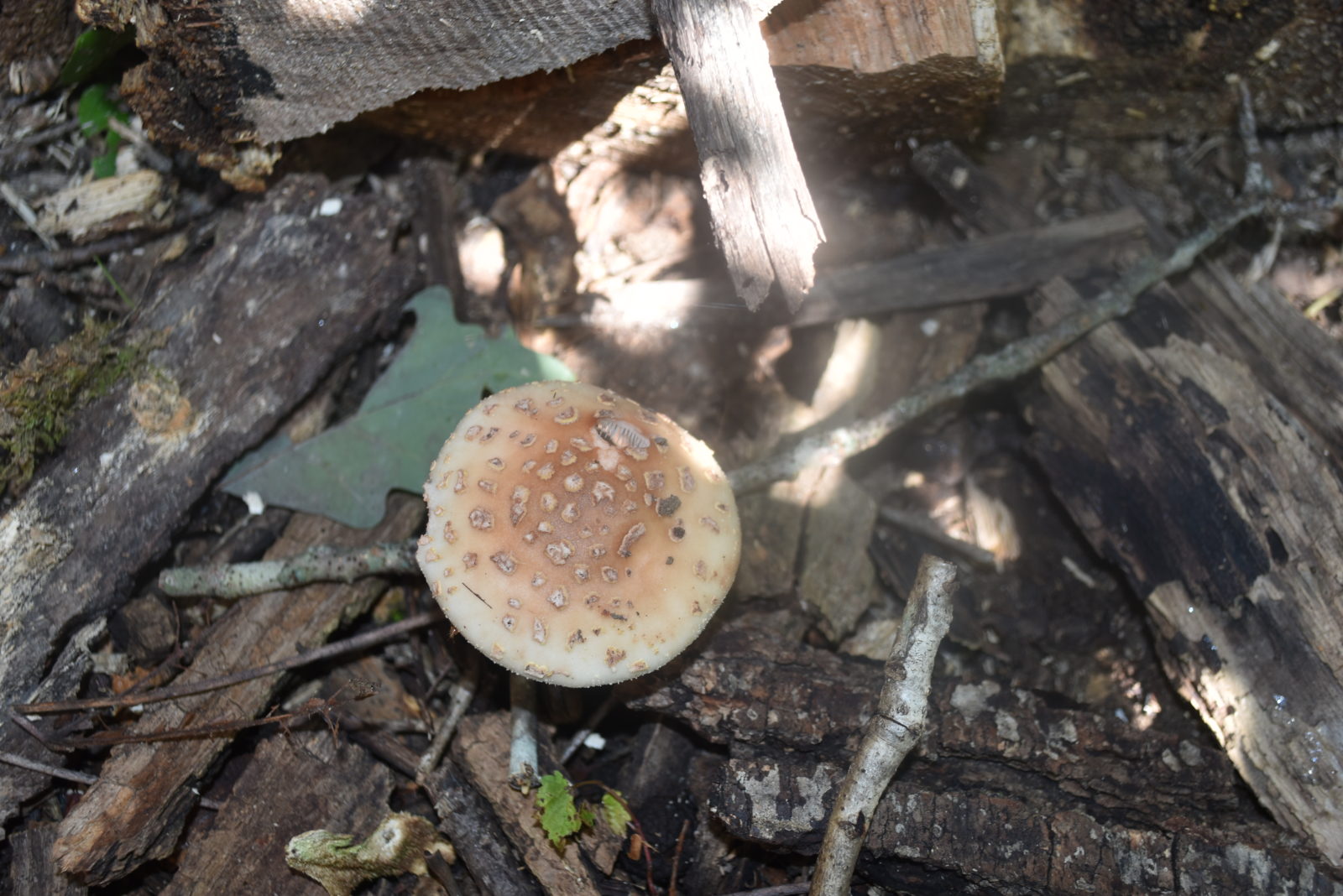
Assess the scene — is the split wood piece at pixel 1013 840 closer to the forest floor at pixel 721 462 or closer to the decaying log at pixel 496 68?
the forest floor at pixel 721 462

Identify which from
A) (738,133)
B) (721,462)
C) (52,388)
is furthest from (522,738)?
(738,133)

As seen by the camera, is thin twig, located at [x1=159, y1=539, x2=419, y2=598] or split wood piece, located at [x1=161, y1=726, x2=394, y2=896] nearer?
split wood piece, located at [x1=161, y1=726, x2=394, y2=896]

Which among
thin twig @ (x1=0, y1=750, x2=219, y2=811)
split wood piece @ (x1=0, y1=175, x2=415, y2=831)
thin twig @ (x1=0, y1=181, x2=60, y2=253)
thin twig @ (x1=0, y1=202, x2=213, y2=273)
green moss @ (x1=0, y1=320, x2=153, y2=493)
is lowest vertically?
thin twig @ (x1=0, y1=750, x2=219, y2=811)

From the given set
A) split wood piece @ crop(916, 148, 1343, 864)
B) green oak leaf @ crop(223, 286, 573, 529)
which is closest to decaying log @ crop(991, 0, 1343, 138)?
split wood piece @ crop(916, 148, 1343, 864)

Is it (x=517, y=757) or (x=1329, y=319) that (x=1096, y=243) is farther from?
(x=517, y=757)

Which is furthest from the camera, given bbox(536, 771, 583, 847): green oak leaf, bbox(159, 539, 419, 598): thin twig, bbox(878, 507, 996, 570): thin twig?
bbox(878, 507, 996, 570): thin twig

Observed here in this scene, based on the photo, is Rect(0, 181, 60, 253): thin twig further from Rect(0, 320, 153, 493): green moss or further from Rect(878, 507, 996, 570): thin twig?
Rect(878, 507, 996, 570): thin twig

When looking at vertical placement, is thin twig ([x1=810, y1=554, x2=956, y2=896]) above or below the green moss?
below
